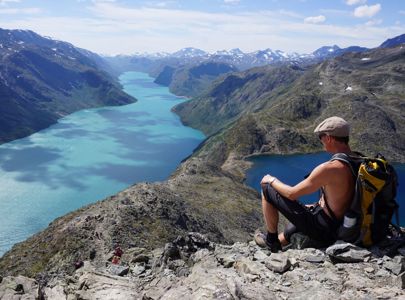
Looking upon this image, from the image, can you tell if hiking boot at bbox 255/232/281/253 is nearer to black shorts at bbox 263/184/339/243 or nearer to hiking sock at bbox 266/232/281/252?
hiking sock at bbox 266/232/281/252

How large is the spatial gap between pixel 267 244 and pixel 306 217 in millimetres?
3059

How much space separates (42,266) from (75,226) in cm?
812

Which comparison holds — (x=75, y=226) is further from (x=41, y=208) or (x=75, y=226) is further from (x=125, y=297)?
(x=41, y=208)

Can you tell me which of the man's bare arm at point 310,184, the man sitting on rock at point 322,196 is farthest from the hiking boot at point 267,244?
the man's bare arm at point 310,184

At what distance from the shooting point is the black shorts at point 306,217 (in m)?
15.0

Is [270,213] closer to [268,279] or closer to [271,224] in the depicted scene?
[271,224]

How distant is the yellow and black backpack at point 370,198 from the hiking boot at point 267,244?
3.21 metres

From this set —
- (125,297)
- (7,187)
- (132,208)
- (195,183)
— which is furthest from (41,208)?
(125,297)

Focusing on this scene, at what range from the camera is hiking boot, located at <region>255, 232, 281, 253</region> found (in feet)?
56.2

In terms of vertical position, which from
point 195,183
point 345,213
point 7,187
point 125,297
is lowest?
point 7,187

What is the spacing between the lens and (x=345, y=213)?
14133mm

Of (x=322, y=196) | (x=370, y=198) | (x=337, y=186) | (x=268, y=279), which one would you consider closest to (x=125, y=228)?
(x=268, y=279)

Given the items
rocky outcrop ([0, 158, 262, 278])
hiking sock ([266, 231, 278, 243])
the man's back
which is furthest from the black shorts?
rocky outcrop ([0, 158, 262, 278])

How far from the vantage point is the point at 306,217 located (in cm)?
1504
